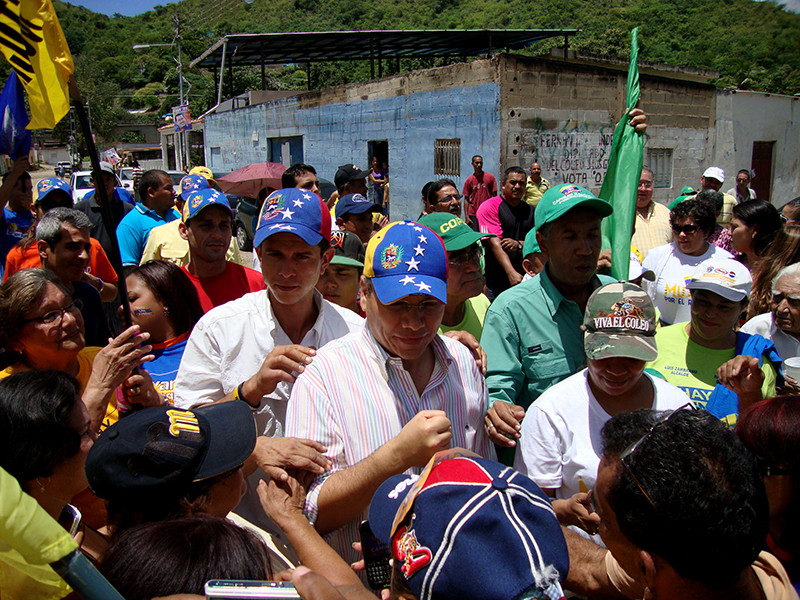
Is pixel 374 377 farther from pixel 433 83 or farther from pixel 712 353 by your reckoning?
pixel 433 83

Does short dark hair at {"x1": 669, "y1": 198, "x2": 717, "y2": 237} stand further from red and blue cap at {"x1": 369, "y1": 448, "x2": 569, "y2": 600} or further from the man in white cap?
the man in white cap

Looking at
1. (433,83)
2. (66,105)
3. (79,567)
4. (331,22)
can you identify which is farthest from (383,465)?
(331,22)

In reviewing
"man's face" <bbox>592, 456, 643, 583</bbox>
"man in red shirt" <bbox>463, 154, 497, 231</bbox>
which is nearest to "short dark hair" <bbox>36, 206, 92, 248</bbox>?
"man's face" <bbox>592, 456, 643, 583</bbox>

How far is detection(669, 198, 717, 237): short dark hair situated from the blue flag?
14.2ft

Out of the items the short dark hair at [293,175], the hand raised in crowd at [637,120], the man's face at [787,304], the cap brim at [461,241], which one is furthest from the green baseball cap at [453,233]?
the short dark hair at [293,175]

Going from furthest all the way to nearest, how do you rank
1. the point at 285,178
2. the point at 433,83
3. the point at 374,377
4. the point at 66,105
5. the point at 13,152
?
the point at 433,83 → the point at 285,178 → the point at 13,152 → the point at 66,105 → the point at 374,377

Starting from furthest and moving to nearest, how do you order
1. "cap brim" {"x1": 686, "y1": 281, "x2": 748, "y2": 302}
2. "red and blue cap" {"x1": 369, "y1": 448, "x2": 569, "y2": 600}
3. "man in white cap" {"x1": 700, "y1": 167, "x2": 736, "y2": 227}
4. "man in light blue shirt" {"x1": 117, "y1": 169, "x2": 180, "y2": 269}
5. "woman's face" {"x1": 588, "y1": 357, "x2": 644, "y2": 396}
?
"man in white cap" {"x1": 700, "y1": 167, "x2": 736, "y2": 227} < "man in light blue shirt" {"x1": 117, "y1": 169, "x2": 180, "y2": 269} < "cap brim" {"x1": 686, "y1": 281, "x2": 748, "y2": 302} < "woman's face" {"x1": 588, "y1": 357, "x2": 644, "y2": 396} < "red and blue cap" {"x1": 369, "y1": 448, "x2": 569, "y2": 600}

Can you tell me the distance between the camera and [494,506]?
1.11 m

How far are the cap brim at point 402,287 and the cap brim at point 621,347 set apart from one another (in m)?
0.73

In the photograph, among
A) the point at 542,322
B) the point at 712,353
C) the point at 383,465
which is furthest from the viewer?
the point at 712,353

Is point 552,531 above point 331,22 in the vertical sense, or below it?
below

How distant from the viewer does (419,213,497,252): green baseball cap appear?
3.07 meters

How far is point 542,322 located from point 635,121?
4.97ft

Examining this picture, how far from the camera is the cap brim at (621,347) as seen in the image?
79.8 inches
